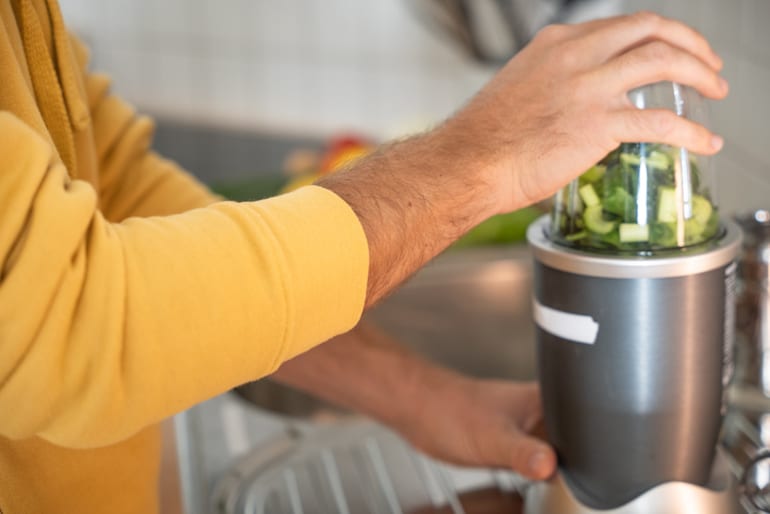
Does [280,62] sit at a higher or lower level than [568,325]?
lower

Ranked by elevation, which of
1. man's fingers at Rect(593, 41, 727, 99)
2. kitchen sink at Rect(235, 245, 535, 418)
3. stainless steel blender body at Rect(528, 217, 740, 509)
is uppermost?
man's fingers at Rect(593, 41, 727, 99)

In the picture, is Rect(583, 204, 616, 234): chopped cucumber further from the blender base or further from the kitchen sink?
the kitchen sink

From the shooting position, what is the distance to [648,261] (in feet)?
1.80

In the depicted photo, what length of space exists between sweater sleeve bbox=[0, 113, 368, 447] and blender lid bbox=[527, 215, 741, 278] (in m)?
0.14

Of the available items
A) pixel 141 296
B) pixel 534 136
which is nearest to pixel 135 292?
pixel 141 296

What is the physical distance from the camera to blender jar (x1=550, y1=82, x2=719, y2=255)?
0.57 metres

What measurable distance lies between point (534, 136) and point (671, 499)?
0.24m

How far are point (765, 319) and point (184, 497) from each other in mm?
487

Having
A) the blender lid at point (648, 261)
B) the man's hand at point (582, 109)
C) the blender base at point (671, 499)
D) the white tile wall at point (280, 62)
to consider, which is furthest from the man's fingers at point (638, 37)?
the white tile wall at point (280, 62)

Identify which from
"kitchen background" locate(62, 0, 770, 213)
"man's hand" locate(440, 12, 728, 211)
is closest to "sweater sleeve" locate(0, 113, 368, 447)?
"man's hand" locate(440, 12, 728, 211)

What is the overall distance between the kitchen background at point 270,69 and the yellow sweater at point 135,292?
1.19 m

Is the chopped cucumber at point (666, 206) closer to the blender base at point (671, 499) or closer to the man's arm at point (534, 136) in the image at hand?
the man's arm at point (534, 136)

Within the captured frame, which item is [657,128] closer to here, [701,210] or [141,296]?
[701,210]

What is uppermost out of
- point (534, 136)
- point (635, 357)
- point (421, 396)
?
point (534, 136)
